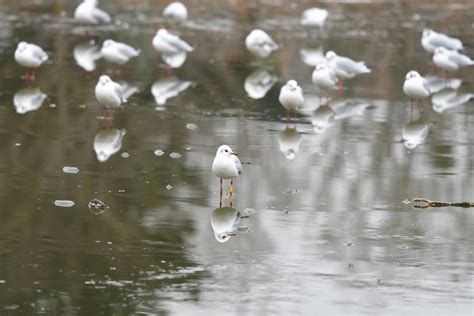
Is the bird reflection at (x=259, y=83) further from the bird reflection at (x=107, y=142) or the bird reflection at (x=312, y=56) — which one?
the bird reflection at (x=107, y=142)

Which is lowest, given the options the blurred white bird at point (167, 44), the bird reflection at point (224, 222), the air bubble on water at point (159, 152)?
the bird reflection at point (224, 222)

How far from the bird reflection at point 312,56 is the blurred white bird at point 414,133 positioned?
6939mm

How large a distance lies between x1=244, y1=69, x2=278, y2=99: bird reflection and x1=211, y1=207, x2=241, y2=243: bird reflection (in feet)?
26.6

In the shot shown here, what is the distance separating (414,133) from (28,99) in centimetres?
673

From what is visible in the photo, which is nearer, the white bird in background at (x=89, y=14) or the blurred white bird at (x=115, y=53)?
the blurred white bird at (x=115, y=53)

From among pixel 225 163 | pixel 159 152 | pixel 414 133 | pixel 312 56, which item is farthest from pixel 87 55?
pixel 225 163

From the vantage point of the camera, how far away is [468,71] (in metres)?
23.5

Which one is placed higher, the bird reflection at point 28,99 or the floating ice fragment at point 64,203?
the bird reflection at point 28,99

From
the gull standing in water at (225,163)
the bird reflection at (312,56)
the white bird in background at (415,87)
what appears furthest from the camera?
the bird reflection at (312,56)

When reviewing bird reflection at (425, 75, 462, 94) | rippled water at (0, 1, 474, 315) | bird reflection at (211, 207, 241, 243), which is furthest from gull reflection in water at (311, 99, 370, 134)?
bird reflection at (211, 207, 241, 243)

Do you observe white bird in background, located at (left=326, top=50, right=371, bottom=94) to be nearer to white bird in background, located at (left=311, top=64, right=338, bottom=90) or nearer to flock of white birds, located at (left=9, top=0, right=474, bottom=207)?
flock of white birds, located at (left=9, top=0, right=474, bottom=207)

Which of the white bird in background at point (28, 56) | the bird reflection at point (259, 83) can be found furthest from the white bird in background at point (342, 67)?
the white bird in background at point (28, 56)

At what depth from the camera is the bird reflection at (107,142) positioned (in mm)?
14516

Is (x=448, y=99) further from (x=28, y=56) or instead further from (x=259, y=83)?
(x=28, y=56)
